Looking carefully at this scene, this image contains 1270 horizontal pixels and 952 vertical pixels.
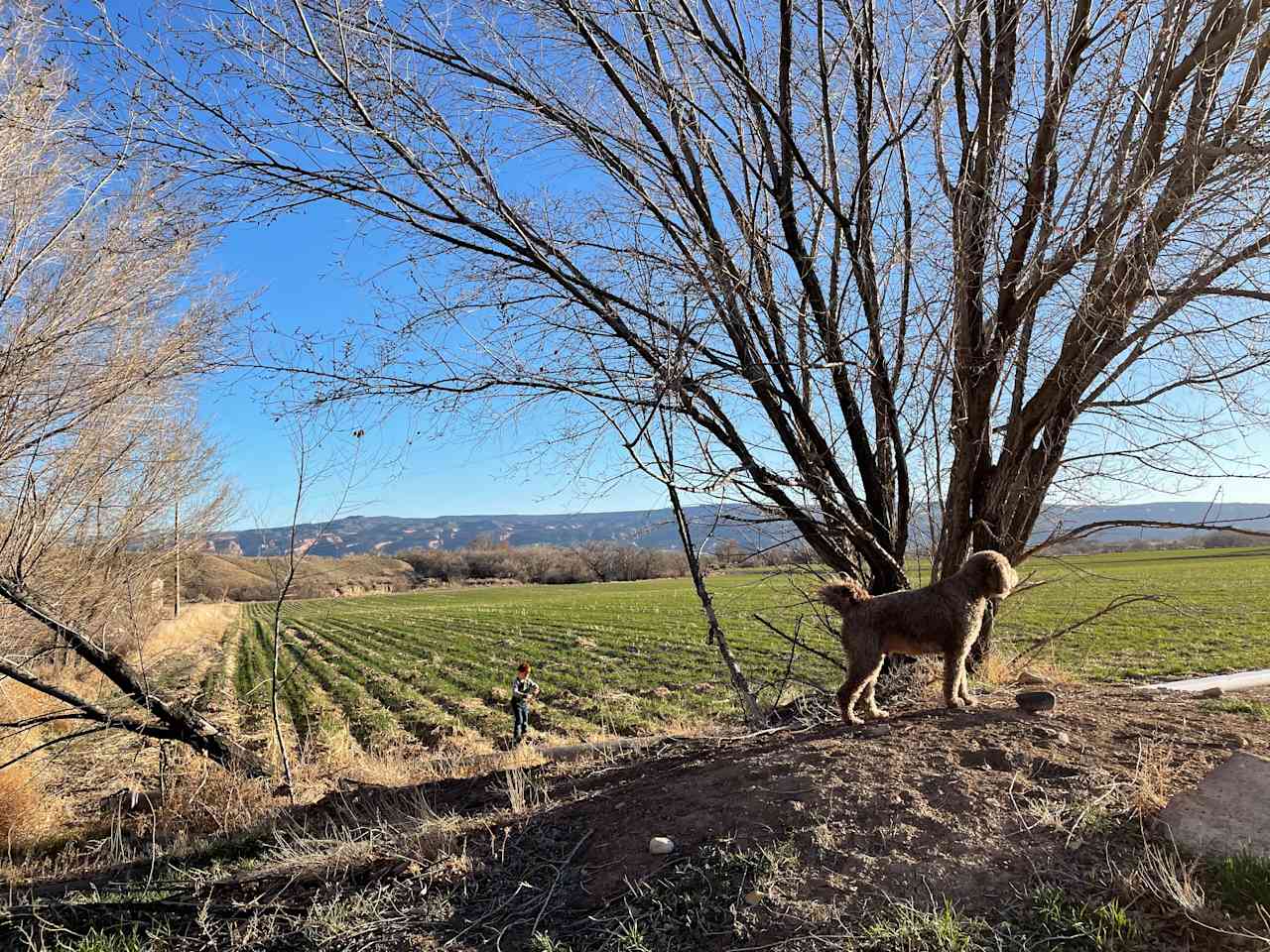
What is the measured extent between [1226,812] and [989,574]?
134cm

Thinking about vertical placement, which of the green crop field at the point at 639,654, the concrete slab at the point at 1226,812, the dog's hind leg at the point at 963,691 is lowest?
the green crop field at the point at 639,654

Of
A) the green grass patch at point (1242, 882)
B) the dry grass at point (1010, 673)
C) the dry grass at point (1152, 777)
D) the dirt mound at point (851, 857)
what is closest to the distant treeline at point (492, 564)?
the dry grass at point (1010, 673)

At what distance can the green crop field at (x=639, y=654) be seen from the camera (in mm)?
9727

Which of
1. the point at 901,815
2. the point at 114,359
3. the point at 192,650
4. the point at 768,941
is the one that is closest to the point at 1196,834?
the point at 901,815

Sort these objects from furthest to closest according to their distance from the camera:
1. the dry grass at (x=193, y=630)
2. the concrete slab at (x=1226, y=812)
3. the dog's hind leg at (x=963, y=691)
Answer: the dry grass at (x=193, y=630) < the dog's hind leg at (x=963, y=691) < the concrete slab at (x=1226, y=812)

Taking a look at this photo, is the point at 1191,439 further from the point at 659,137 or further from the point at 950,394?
the point at 659,137

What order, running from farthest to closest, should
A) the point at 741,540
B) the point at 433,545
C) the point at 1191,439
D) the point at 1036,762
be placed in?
the point at 433,545 < the point at 741,540 < the point at 1191,439 < the point at 1036,762

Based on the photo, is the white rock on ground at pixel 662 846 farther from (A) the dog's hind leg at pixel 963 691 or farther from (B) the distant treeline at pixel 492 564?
(B) the distant treeline at pixel 492 564

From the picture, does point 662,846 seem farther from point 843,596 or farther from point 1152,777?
point 1152,777

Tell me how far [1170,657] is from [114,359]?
901 inches

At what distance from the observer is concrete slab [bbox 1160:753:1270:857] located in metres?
2.57

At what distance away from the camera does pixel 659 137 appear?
5559 mm

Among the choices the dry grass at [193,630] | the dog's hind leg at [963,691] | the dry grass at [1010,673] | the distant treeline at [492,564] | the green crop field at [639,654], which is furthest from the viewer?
the distant treeline at [492,564]

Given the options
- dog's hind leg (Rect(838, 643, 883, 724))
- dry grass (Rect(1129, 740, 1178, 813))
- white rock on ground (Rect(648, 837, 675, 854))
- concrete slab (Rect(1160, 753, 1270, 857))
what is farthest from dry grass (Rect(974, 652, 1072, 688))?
white rock on ground (Rect(648, 837, 675, 854))
